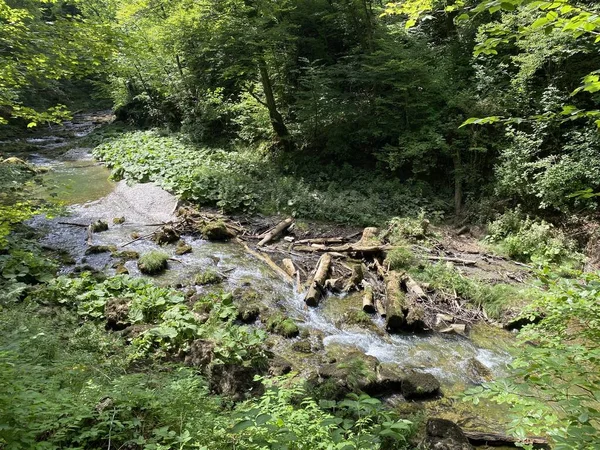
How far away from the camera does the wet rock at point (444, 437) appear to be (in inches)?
176

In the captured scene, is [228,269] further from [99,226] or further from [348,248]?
[99,226]

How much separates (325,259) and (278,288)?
156cm

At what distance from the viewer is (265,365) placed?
5.76 meters

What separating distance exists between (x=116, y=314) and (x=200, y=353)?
2.24m

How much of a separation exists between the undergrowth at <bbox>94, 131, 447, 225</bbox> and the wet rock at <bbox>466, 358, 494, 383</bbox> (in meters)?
5.86

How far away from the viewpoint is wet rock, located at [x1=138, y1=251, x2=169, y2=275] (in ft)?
29.6

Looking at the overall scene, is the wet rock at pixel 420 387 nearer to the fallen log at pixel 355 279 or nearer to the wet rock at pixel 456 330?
the wet rock at pixel 456 330

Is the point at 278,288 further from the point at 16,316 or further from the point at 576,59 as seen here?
the point at 576,59

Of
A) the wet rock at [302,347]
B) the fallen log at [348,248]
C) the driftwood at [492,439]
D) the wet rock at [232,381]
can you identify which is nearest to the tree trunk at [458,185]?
the fallen log at [348,248]

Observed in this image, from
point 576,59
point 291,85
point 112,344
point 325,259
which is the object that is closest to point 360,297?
point 325,259

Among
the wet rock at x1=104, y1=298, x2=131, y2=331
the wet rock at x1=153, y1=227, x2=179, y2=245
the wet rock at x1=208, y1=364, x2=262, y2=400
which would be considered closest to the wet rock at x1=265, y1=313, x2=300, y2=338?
the wet rock at x1=208, y1=364, x2=262, y2=400

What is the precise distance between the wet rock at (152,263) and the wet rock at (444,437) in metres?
6.96

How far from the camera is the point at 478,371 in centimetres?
631

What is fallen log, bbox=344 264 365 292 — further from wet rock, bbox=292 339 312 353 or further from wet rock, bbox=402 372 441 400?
wet rock, bbox=402 372 441 400
